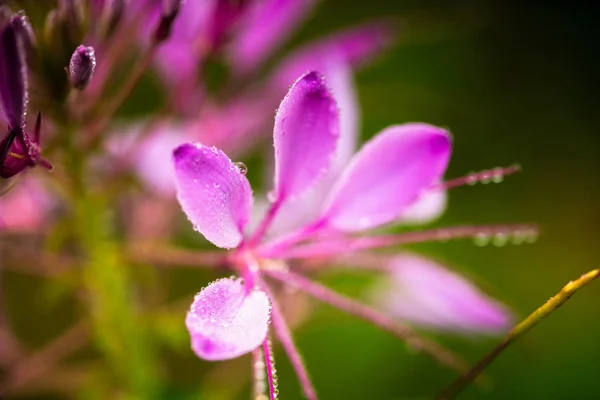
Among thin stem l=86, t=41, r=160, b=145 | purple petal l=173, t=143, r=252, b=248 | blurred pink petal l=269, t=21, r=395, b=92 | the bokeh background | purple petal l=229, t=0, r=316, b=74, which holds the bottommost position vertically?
the bokeh background

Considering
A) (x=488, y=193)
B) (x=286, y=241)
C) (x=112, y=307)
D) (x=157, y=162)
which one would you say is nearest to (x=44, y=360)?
(x=112, y=307)

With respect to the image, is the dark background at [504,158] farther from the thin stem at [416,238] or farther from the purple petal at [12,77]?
the purple petal at [12,77]

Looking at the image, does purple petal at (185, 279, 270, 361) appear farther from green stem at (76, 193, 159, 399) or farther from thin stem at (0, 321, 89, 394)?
thin stem at (0, 321, 89, 394)

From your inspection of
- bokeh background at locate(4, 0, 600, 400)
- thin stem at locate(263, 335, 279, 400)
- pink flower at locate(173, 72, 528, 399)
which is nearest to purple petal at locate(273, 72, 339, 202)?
pink flower at locate(173, 72, 528, 399)

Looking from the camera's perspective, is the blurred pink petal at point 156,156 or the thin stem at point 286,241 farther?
the blurred pink petal at point 156,156

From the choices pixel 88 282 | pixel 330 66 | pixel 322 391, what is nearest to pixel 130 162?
pixel 88 282

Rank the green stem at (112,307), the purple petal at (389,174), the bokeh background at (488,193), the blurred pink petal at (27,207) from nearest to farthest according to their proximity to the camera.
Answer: the purple petal at (389,174)
the green stem at (112,307)
the blurred pink petal at (27,207)
the bokeh background at (488,193)

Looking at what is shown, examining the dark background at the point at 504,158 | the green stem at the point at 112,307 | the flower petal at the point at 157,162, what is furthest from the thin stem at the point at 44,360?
the dark background at the point at 504,158
